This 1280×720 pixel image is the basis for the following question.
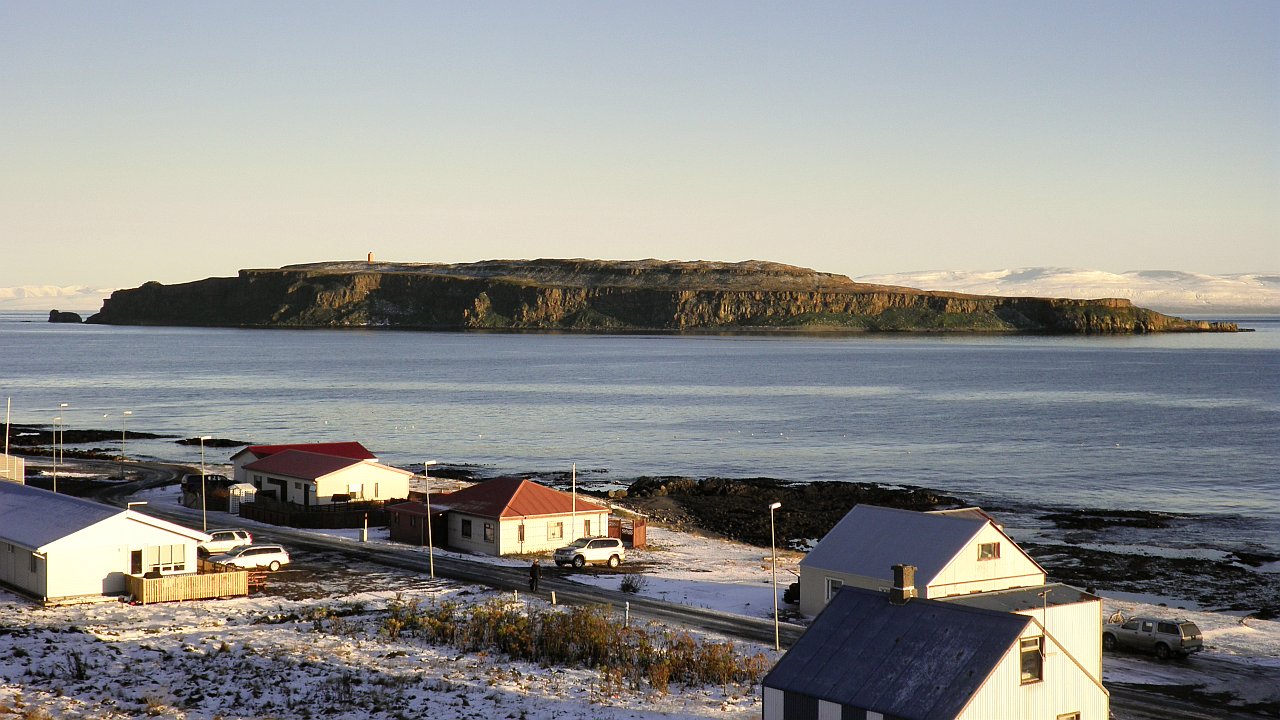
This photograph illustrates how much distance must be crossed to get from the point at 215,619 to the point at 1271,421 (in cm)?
11969

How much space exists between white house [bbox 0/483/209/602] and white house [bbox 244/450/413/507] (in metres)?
17.6

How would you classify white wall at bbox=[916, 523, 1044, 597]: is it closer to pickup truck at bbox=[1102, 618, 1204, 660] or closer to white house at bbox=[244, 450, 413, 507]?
pickup truck at bbox=[1102, 618, 1204, 660]

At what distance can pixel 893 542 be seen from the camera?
1713 inches

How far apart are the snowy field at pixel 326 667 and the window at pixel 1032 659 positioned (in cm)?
740

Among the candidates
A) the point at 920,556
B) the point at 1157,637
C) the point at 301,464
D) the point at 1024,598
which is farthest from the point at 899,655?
the point at 301,464

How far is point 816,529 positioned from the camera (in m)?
67.6

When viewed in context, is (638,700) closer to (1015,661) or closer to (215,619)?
(1015,661)

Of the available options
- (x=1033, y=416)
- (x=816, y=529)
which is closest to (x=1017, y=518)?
(x=816, y=529)

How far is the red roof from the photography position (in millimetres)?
64750

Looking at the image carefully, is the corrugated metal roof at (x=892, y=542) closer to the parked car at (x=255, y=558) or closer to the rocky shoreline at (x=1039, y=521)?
the rocky shoreline at (x=1039, y=521)

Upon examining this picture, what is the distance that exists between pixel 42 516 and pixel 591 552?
21.0 metres

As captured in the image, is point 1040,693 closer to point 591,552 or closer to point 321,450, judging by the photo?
point 591,552

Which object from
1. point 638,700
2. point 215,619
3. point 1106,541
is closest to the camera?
point 638,700

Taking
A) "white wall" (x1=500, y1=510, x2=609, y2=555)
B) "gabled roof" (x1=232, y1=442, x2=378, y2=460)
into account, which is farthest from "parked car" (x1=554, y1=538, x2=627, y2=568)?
"gabled roof" (x1=232, y1=442, x2=378, y2=460)
